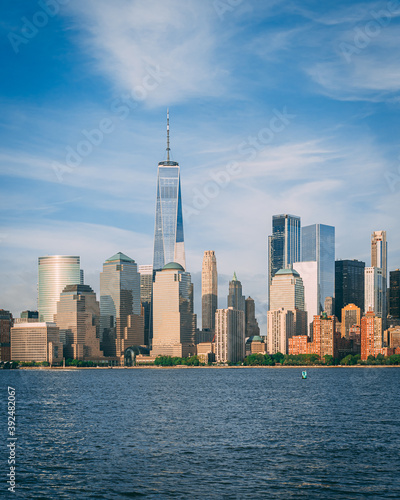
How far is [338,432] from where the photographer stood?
3935 inches

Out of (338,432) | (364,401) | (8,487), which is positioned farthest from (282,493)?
(364,401)

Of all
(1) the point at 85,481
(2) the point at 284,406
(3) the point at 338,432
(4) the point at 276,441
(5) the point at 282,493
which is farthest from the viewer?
(2) the point at 284,406

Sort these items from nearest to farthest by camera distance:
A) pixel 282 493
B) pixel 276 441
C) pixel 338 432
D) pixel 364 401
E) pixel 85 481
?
pixel 282 493
pixel 85 481
pixel 276 441
pixel 338 432
pixel 364 401

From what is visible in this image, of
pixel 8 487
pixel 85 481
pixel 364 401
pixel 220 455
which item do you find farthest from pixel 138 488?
pixel 364 401

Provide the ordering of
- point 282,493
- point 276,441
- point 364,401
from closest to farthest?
point 282,493, point 276,441, point 364,401

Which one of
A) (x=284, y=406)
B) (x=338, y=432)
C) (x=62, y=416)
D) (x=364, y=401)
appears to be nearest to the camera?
(x=338, y=432)

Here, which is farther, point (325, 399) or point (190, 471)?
point (325, 399)

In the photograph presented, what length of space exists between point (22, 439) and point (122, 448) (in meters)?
16.6

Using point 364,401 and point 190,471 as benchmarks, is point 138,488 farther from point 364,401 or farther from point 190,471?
point 364,401

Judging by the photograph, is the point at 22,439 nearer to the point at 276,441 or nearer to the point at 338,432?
the point at 276,441

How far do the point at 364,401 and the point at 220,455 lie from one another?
265 ft

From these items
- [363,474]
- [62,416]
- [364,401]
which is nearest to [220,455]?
[363,474]

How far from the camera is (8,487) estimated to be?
216 feet

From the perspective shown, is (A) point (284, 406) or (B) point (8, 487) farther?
(A) point (284, 406)
